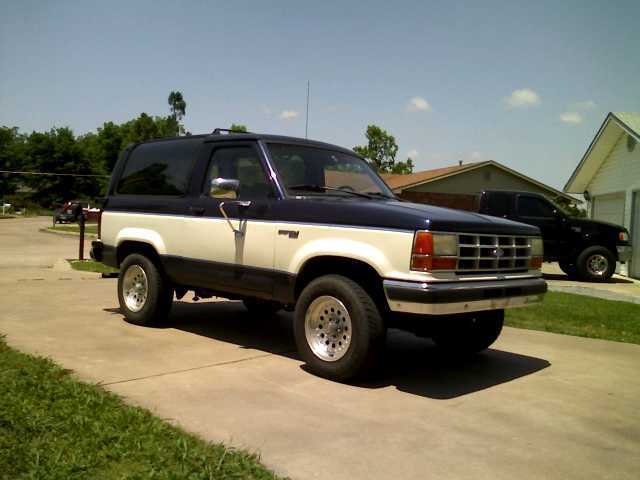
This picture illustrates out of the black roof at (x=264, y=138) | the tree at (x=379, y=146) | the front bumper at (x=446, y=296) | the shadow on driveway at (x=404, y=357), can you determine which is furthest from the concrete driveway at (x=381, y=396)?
the tree at (x=379, y=146)

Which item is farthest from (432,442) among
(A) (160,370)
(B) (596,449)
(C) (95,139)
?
(C) (95,139)

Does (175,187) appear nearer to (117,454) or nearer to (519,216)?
(117,454)

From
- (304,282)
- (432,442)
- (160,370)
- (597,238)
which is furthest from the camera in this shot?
(597,238)

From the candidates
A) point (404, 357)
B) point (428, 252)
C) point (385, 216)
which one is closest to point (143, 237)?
point (404, 357)

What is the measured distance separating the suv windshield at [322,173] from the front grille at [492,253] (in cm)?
140

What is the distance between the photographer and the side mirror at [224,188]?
5.45 m

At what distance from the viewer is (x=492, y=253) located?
5.01 m

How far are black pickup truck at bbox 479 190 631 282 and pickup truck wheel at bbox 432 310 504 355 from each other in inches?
341

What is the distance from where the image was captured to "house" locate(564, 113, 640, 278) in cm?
1608

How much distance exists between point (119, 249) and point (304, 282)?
295 centimetres

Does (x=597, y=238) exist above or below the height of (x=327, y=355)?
above

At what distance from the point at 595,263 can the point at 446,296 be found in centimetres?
1152

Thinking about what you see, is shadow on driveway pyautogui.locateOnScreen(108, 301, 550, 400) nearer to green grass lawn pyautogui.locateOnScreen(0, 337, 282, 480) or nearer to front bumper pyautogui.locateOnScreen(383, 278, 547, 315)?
front bumper pyautogui.locateOnScreen(383, 278, 547, 315)

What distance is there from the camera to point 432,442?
370 cm
